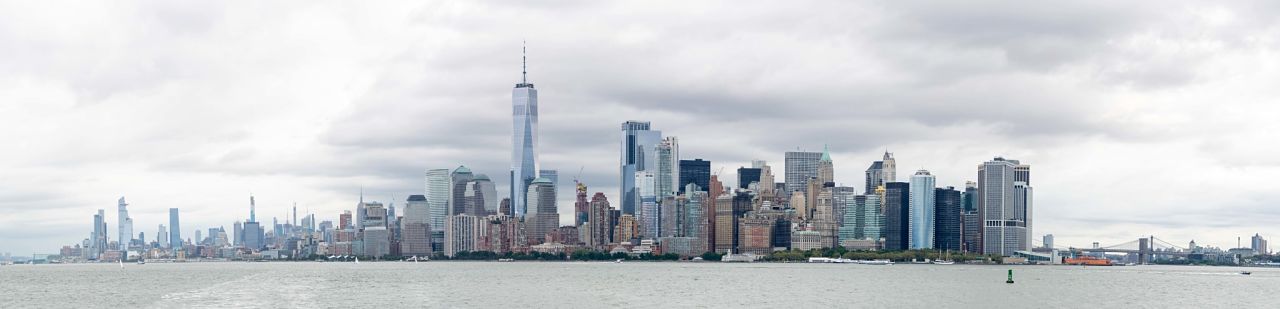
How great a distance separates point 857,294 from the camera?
168125 mm

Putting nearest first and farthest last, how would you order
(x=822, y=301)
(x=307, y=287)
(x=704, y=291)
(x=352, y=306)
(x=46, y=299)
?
(x=352, y=306) < (x=822, y=301) < (x=46, y=299) < (x=704, y=291) < (x=307, y=287)

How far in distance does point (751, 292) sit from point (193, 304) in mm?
65485

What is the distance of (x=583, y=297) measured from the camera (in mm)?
154250

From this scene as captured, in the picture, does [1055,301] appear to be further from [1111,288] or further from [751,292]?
[1111,288]

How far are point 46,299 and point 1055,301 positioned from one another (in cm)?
11108

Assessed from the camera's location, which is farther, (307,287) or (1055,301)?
(307,287)

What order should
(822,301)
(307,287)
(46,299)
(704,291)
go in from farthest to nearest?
(307,287) → (704,291) → (46,299) → (822,301)

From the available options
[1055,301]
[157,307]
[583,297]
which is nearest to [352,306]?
[157,307]

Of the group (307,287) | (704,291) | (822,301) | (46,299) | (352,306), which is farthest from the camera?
(307,287)

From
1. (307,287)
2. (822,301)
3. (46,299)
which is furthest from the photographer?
(307,287)

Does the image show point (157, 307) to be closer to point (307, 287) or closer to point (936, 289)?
point (307, 287)

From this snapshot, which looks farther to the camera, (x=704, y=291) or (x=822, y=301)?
(x=704, y=291)

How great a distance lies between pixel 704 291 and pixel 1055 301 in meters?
41.8

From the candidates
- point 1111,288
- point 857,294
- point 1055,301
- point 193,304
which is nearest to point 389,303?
point 193,304
